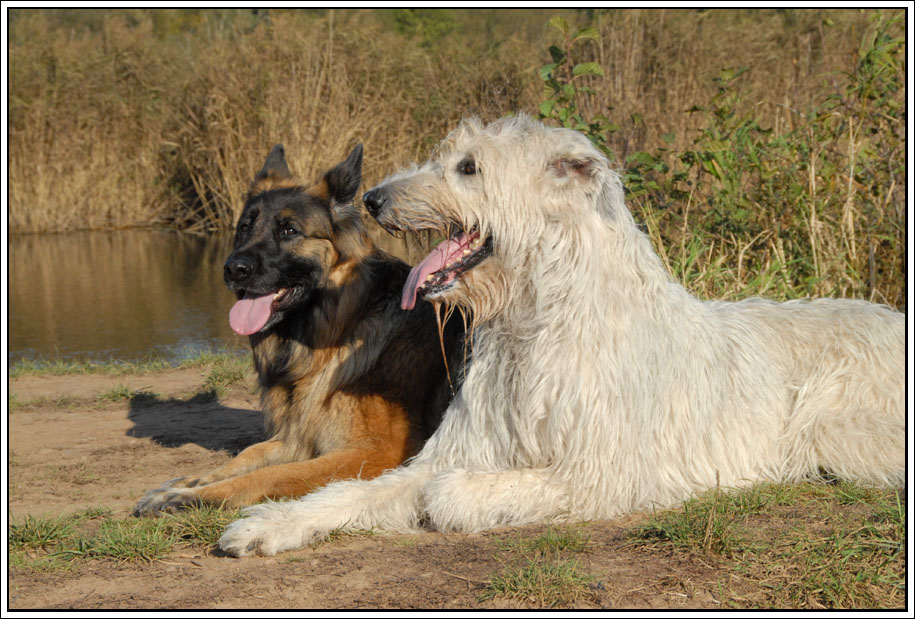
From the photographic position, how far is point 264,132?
17.9 meters

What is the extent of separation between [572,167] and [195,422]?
13.8ft

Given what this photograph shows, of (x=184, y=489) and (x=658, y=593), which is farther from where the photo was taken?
(x=184, y=489)

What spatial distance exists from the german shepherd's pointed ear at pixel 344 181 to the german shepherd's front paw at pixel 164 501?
1.93 m

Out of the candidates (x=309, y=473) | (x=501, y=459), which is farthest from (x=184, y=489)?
(x=501, y=459)

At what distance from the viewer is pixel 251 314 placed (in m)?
5.57

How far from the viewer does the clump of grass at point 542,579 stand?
347 cm

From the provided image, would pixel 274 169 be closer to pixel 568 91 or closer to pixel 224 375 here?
pixel 224 375

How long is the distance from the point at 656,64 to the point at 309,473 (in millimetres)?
10465

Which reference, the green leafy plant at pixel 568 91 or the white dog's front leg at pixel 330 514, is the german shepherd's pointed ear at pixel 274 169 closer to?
the white dog's front leg at pixel 330 514

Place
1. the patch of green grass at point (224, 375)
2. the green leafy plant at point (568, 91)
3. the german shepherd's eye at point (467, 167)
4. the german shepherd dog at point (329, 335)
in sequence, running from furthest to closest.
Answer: the green leafy plant at point (568, 91)
the patch of green grass at point (224, 375)
the german shepherd dog at point (329, 335)
the german shepherd's eye at point (467, 167)

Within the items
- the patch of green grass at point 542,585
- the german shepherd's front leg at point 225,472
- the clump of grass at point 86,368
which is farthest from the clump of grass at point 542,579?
the clump of grass at point 86,368

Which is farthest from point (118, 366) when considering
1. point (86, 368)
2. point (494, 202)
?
point (494, 202)

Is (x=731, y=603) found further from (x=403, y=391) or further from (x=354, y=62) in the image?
(x=354, y=62)

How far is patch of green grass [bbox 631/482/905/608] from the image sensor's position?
3.46m
